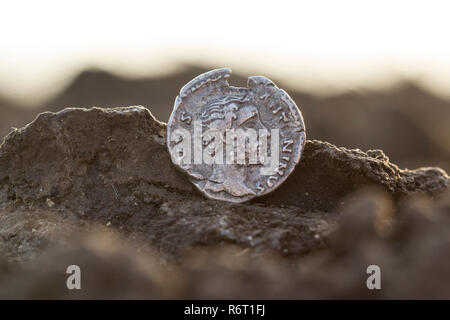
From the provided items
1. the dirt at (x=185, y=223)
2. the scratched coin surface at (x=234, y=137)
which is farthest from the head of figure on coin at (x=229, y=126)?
the dirt at (x=185, y=223)

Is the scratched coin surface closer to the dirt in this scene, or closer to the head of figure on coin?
Result: the head of figure on coin

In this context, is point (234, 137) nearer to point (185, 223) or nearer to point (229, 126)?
point (229, 126)

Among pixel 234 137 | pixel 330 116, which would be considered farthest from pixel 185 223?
pixel 330 116

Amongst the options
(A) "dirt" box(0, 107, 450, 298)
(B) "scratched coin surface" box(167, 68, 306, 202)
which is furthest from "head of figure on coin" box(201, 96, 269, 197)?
(A) "dirt" box(0, 107, 450, 298)

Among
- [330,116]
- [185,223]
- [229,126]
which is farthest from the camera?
[330,116]

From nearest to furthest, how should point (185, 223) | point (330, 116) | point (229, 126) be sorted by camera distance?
point (185, 223) → point (229, 126) → point (330, 116)
